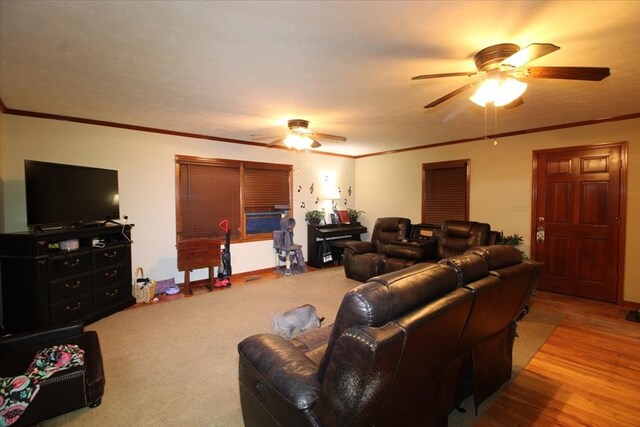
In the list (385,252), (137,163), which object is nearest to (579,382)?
(385,252)

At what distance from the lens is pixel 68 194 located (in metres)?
3.28

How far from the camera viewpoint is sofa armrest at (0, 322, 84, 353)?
2.14 m

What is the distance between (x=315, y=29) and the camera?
1834mm

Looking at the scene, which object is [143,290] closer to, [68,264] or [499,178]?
[68,264]

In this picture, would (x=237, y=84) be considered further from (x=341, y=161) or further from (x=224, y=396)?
(x=341, y=161)

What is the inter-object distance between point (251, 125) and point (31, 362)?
10.9ft

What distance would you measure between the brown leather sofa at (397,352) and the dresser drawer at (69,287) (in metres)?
2.65

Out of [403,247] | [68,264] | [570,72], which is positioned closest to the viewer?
[570,72]

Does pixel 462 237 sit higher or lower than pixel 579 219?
lower

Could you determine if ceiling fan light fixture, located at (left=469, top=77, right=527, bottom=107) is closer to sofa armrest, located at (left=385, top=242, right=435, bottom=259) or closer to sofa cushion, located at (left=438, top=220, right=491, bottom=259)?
sofa cushion, located at (left=438, top=220, right=491, bottom=259)

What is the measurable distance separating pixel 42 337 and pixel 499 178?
19.6ft

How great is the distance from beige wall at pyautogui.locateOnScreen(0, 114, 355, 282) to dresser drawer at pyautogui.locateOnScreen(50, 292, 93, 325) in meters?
1.02

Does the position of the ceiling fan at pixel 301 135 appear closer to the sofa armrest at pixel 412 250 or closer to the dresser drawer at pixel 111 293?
the sofa armrest at pixel 412 250

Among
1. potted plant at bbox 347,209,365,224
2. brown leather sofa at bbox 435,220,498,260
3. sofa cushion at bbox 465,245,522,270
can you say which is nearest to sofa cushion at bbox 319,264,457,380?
sofa cushion at bbox 465,245,522,270
